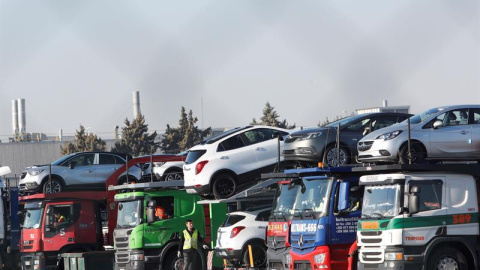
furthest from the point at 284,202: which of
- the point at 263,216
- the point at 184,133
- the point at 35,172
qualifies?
the point at 184,133

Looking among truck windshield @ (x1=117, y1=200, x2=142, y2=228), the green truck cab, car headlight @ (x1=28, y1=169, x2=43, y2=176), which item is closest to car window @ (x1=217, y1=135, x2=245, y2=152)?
the green truck cab

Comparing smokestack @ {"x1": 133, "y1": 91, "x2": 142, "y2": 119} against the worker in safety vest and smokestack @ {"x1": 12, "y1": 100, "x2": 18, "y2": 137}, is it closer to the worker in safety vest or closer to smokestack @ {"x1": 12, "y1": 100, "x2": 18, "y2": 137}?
smokestack @ {"x1": 12, "y1": 100, "x2": 18, "y2": 137}

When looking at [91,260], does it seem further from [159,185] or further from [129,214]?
[159,185]

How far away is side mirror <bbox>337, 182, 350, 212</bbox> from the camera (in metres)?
17.3

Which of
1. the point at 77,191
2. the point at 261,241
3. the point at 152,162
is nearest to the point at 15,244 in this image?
the point at 77,191

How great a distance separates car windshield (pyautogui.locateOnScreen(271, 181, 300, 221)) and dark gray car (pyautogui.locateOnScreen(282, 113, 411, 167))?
5.27 ft

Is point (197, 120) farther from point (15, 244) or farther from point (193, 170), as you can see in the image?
point (193, 170)

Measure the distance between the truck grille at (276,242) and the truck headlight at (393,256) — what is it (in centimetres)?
276

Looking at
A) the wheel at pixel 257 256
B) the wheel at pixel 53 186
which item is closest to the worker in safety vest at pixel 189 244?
the wheel at pixel 257 256

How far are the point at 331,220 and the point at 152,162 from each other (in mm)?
9436

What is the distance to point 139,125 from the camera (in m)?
71.8

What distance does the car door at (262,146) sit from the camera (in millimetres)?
22984

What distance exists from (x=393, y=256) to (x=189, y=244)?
7175 mm

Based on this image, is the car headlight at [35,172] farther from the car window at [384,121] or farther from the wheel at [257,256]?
the car window at [384,121]
